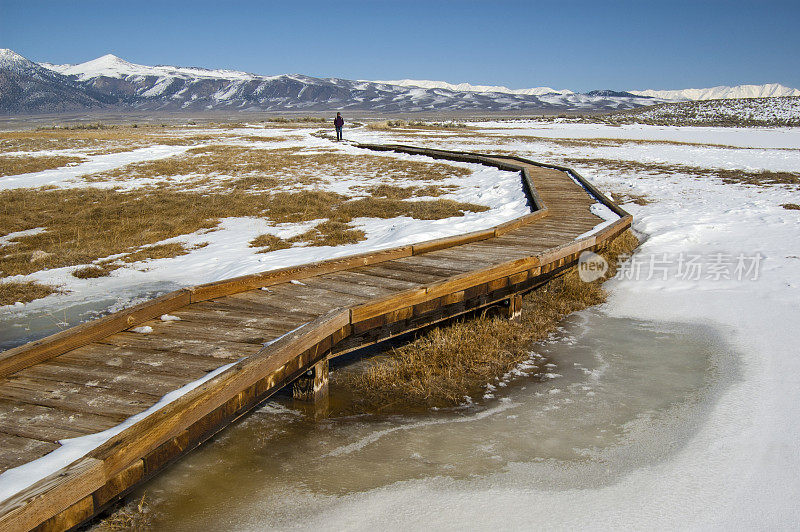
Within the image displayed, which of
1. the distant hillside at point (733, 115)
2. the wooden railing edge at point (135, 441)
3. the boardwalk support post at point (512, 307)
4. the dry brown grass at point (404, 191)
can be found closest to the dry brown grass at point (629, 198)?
the dry brown grass at point (404, 191)

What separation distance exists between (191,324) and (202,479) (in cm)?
150

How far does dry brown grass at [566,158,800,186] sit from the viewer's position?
1906cm

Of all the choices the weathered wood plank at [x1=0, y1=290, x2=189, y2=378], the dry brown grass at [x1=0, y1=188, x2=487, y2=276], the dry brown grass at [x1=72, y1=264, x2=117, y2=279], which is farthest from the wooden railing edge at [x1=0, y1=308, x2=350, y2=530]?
the dry brown grass at [x1=0, y1=188, x2=487, y2=276]

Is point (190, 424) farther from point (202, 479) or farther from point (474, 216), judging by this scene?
point (474, 216)

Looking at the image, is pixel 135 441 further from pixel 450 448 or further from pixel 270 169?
pixel 270 169

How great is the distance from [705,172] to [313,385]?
830 inches

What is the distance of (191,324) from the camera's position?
5332mm

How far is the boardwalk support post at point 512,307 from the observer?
25.2ft

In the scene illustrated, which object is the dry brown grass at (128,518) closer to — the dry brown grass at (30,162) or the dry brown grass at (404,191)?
the dry brown grass at (404,191)

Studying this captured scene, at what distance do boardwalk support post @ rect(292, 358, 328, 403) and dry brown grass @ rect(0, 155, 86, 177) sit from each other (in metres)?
23.5

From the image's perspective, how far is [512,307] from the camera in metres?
7.69

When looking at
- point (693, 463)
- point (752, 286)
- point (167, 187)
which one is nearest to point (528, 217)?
point (752, 286)

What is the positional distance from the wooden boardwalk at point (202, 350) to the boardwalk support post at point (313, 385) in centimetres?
4

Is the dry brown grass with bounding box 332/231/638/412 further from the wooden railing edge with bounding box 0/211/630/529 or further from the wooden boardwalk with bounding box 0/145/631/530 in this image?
the wooden railing edge with bounding box 0/211/630/529
